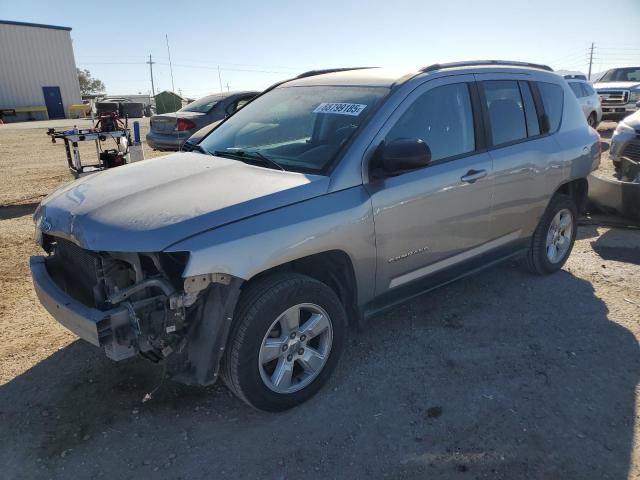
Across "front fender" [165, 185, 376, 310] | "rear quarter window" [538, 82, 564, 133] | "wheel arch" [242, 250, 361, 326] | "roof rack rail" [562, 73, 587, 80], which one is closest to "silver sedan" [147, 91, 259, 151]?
"rear quarter window" [538, 82, 564, 133]

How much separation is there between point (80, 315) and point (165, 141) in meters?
8.64

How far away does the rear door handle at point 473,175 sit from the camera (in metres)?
3.68

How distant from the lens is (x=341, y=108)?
3453 mm

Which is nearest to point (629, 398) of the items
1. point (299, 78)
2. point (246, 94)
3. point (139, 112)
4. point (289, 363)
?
point (289, 363)

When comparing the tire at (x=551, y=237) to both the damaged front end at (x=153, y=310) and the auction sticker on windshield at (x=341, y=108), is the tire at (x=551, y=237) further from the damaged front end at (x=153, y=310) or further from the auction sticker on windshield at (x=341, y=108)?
the damaged front end at (x=153, y=310)

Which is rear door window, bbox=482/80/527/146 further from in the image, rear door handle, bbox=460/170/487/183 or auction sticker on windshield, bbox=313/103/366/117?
auction sticker on windshield, bbox=313/103/366/117

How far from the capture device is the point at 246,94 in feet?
37.1

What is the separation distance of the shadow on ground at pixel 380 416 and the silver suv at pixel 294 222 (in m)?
0.30

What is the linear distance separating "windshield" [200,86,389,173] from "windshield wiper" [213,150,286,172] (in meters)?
0.01

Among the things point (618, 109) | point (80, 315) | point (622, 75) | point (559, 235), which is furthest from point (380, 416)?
point (622, 75)

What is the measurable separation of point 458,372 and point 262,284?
5.08 feet

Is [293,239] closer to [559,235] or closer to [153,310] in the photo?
[153,310]

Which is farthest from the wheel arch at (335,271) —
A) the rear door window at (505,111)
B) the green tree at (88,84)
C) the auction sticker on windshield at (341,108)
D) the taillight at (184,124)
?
the green tree at (88,84)

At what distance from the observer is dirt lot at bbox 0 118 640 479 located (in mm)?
2654
